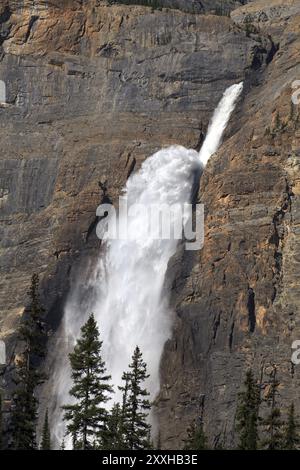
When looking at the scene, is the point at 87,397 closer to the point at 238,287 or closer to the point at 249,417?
the point at 249,417

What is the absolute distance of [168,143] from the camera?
145m

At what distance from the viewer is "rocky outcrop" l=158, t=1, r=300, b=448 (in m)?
124

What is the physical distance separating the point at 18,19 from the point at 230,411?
50.9 m

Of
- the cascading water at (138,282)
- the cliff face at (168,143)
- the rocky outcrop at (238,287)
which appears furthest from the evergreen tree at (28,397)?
the cascading water at (138,282)

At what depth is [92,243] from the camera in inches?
5527

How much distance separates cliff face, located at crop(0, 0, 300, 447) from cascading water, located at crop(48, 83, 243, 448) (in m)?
1.34

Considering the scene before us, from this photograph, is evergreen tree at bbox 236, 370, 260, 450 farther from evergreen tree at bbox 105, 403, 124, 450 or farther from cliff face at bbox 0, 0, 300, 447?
cliff face at bbox 0, 0, 300, 447

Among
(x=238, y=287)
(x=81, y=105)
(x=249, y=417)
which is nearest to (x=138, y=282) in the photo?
(x=238, y=287)

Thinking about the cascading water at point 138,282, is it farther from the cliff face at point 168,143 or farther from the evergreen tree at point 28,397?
the evergreen tree at point 28,397

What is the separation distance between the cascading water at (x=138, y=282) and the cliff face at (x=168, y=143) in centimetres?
134

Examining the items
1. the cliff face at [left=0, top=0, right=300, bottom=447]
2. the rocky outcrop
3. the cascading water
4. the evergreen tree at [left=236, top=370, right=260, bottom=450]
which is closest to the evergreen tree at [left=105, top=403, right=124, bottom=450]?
the evergreen tree at [left=236, top=370, right=260, bottom=450]

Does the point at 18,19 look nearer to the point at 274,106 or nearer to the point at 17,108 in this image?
the point at 17,108
